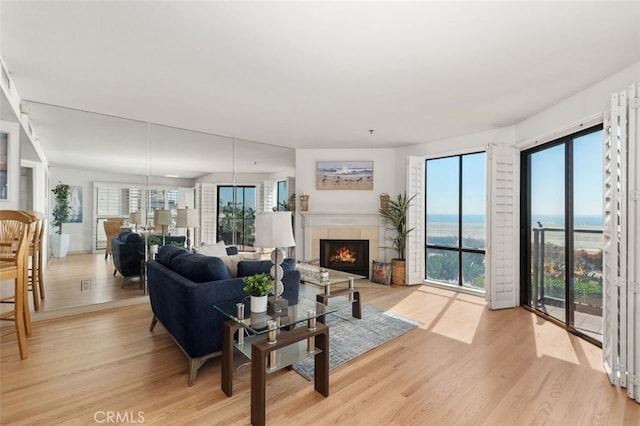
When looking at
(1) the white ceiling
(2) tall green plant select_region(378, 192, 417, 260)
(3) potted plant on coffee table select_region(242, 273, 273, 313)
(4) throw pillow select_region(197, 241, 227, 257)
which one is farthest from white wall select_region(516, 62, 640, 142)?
(4) throw pillow select_region(197, 241, 227, 257)

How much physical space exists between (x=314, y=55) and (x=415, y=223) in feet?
12.3

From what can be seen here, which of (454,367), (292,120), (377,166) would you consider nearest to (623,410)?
(454,367)

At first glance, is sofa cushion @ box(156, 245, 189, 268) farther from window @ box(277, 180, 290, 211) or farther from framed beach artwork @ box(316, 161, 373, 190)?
framed beach artwork @ box(316, 161, 373, 190)

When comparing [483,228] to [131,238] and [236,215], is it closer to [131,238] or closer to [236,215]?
[236,215]

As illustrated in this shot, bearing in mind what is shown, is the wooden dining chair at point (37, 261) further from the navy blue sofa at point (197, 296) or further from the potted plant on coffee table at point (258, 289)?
the potted plant on coffee table at point (258, 289)

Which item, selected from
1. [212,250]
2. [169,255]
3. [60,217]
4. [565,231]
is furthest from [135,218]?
[565,231]

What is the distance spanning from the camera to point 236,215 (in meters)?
5.39

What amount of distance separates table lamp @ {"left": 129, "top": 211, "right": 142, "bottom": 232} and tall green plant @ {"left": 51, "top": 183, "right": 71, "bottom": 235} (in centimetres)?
68

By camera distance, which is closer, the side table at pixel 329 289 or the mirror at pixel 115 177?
the side table at pixel 329 289

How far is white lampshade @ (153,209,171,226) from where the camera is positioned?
435 centimetres

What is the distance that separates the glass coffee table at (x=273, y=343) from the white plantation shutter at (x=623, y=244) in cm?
217

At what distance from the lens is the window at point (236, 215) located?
5254 mm

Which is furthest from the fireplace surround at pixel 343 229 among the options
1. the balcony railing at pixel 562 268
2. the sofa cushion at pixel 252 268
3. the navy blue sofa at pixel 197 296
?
the sofa cushion at pixel 252 268

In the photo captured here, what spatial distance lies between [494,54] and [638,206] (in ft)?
4.97
